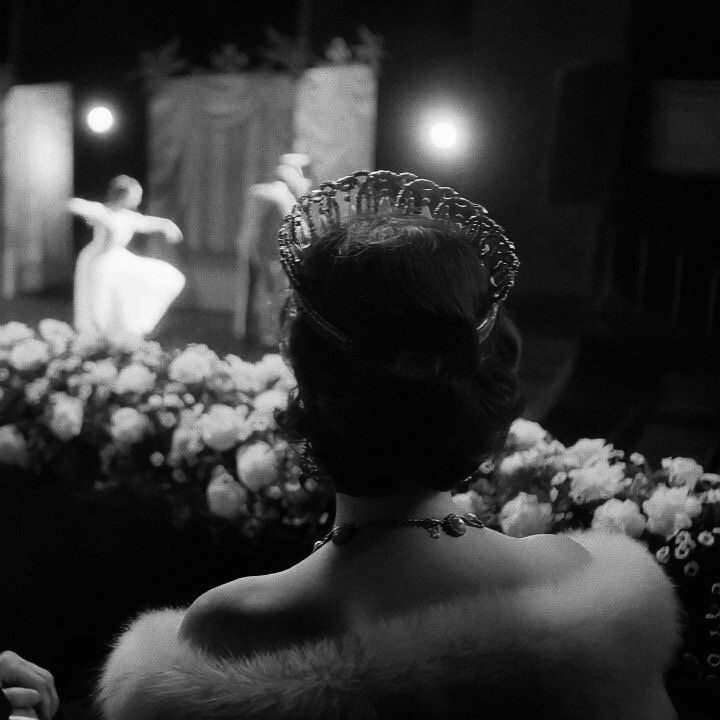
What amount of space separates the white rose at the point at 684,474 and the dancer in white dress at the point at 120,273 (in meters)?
2.08

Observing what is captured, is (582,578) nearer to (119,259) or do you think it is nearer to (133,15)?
(119,259)

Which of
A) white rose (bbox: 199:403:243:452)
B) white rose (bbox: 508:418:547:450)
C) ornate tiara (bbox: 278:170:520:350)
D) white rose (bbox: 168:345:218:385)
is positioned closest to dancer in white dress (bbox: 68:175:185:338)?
white rose (bbox: 168:345:218:385)

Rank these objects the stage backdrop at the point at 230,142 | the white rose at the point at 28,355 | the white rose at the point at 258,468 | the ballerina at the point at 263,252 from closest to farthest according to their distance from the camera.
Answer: the white rose at the point at 258,468
the white rose at the point at 28,355
the stage backdrop at the point at 230,142
the ballerina at the point at 263,252

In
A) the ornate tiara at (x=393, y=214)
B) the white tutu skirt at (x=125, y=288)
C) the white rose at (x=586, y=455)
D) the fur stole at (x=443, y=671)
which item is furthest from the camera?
the white tutu skirt at (x=125, y=288)

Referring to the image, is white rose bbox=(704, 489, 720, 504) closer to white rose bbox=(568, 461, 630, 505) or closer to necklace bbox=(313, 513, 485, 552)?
white rose bbox=(568, 461, 630, 505)

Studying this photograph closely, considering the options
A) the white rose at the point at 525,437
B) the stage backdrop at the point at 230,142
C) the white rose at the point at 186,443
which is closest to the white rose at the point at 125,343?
the stage backdrop at the point at 230,142

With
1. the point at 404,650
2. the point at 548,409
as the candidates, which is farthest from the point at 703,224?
the point at 404,650

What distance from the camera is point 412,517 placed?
0.94 meters

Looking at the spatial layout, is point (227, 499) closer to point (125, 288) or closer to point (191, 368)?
point (191, 368)

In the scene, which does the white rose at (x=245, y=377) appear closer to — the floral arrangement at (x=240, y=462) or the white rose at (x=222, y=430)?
the floral arrangement at (x=240, y=462)

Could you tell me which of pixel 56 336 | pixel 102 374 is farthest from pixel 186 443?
pixel 56 336

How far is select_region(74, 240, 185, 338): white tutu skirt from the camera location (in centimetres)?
357

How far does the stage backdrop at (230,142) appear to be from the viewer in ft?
10.9

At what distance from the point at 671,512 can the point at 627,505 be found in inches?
3.1
